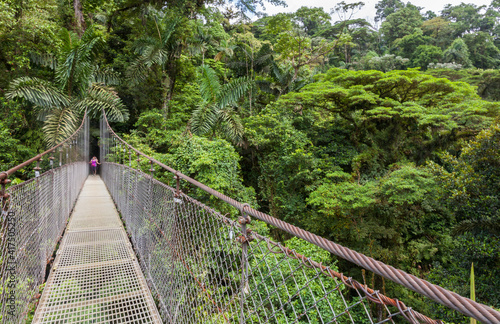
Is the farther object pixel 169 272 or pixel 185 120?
pixel 185 120

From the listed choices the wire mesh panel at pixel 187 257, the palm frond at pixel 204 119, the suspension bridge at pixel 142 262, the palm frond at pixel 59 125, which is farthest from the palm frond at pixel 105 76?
the wire mesh panel at pixel 187 257

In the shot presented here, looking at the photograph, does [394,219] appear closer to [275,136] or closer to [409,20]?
[275,136]

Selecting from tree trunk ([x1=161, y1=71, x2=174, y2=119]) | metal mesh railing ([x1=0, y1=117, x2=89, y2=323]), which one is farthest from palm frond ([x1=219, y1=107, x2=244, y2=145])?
metal mesh railing ([x1=0, y1=117, x2=89, y2=323])

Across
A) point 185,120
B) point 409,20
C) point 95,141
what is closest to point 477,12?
point 409,20

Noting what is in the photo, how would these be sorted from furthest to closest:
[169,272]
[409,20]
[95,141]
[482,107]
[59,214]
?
[409,20] < [95,141] < [482,107] < [59,214] < [169,272]

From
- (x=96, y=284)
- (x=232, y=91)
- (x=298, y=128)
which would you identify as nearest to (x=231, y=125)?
(x=232, y=91)

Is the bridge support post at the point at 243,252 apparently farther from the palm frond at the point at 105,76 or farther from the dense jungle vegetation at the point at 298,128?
the palm frond at the point at 105,76

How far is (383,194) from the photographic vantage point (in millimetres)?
6484

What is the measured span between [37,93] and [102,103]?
1.74m

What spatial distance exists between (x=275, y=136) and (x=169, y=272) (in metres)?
7.17

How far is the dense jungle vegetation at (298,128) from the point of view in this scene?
537cm

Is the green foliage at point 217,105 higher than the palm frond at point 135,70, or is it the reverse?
the palm frond at point 135,70

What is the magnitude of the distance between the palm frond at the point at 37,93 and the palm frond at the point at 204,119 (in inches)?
160

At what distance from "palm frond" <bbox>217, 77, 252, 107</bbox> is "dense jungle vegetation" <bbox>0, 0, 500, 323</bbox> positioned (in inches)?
2.2
